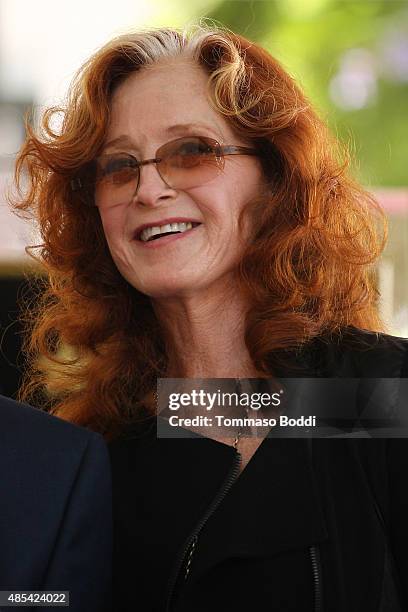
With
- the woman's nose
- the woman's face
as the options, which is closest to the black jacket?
the woman's face

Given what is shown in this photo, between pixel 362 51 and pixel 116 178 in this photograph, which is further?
pixel 362 51

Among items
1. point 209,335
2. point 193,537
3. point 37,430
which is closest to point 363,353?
point 209,335

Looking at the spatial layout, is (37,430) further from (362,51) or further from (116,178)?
(362,51)

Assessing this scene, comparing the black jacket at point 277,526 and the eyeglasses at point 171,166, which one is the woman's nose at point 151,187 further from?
the black jacket at point 277,526

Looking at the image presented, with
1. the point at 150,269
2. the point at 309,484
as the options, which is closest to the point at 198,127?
the point at 150,269

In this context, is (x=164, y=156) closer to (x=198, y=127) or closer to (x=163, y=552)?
(x=198, y=127)

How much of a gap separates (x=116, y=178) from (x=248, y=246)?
21 centimetres

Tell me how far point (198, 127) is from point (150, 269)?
0.68 ft

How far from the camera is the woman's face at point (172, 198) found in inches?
49.2

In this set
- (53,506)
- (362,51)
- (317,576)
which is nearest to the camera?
(53,506)

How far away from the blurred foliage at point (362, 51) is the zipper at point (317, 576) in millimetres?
2904

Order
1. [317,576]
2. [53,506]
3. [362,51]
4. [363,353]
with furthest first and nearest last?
[362,51]
[363,353]
[317,576]
[53,506]

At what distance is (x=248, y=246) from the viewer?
133cm

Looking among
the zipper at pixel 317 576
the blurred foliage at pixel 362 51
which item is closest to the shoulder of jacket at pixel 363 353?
the zipper at pixel 317 576
